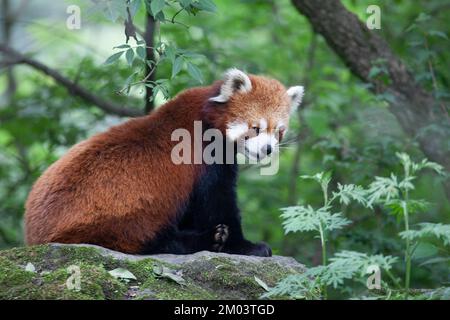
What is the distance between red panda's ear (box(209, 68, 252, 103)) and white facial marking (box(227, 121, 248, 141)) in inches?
6.9

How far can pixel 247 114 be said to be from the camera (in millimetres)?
4684

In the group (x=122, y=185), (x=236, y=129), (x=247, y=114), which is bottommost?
(x=122, y=185)

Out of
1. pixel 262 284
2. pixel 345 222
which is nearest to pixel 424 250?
pixel 345 222

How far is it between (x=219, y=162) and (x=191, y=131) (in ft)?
0.92

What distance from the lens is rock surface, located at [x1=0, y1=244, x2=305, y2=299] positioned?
130 inches

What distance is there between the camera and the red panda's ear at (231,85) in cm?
460

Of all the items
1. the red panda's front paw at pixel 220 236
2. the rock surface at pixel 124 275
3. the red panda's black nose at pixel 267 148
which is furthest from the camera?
the red panda's black nose at pixel 267 148

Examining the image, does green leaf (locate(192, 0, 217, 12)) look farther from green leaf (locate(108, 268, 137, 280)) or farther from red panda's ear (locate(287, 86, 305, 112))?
green leaf (locate(108, 268, 137, 280))

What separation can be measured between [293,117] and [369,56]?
54.7 inches

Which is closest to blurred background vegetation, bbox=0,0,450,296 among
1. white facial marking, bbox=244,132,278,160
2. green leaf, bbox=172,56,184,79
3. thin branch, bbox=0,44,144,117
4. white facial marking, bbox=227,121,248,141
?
thin branch, bbox=0,44,144,117

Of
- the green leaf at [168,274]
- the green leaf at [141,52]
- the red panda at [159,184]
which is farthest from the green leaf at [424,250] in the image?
the green leaf at [141,52]

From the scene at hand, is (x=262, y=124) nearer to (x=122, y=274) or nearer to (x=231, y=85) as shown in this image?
(x=231, y=85)

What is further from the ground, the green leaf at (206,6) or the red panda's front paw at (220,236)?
the green leaf at (206,6)

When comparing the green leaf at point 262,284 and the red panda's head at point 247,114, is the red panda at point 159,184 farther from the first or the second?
the green leaf at point 262,284
